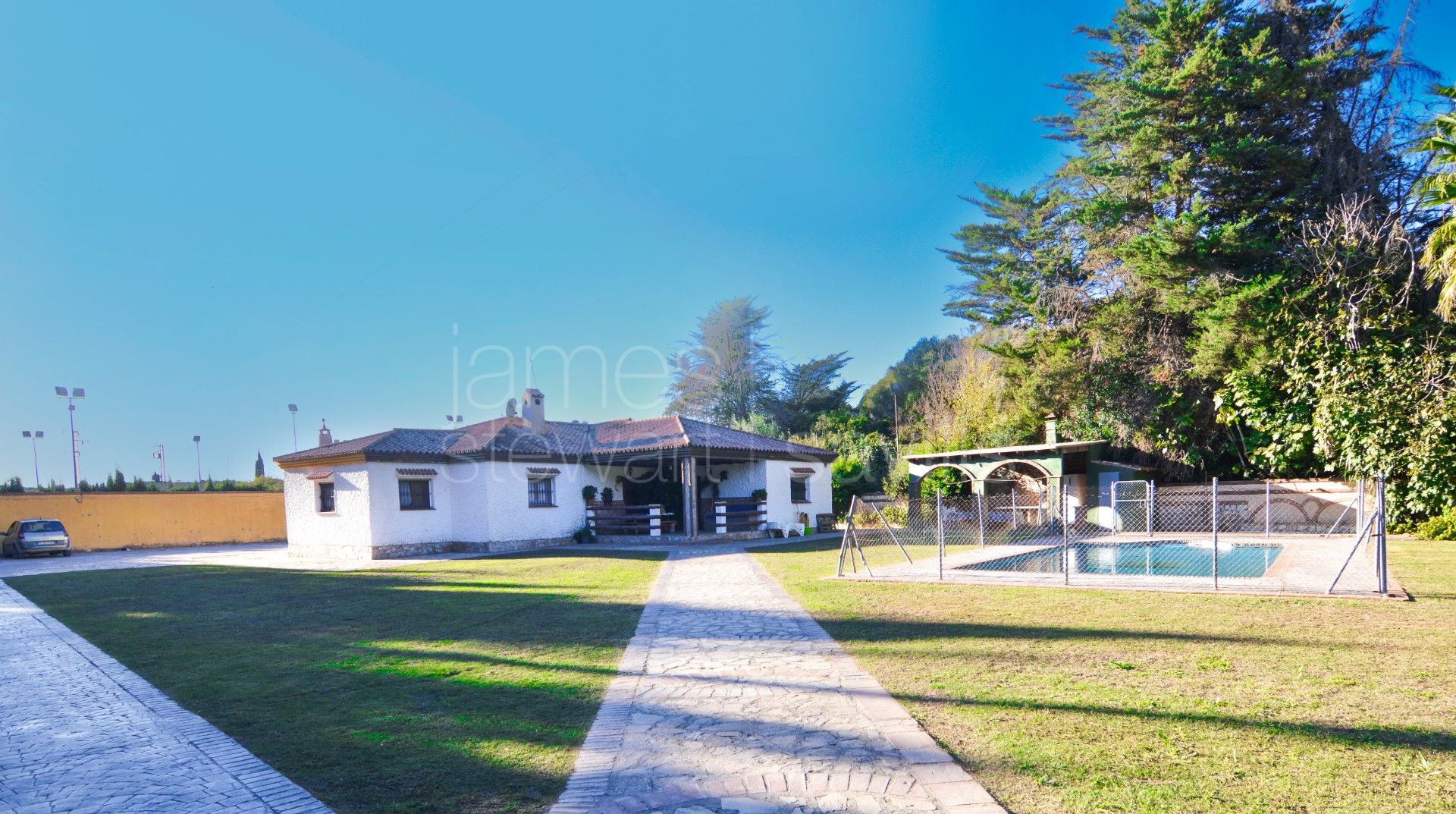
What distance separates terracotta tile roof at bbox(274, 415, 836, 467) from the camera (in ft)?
62.6

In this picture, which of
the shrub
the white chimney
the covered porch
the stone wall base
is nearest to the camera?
the shrub

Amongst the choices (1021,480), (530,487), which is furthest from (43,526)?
(1021,480)

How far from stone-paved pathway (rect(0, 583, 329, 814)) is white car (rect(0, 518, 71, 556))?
22.5m

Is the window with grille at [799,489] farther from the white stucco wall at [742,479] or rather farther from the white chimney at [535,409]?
the white chimney at [535,409]

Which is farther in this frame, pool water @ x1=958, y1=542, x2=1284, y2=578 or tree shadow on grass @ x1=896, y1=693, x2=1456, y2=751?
pool water @ x1=958, y1=542, x2=1284, y2=578

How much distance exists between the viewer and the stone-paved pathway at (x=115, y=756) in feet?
11.5

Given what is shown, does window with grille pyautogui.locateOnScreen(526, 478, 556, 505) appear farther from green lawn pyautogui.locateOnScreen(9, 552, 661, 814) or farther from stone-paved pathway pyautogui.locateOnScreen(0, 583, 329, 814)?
stone-paved pathway pyautogui.locateOnScreen(0, 583, 329, 814)

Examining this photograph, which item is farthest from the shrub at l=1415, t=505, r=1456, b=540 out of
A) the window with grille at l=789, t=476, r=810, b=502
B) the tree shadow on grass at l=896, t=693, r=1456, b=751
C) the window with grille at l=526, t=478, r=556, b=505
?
the window with grille at l=526, t=478, r=556, b=505

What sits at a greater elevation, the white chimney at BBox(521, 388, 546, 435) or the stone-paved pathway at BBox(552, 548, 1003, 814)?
the white chimney at BBox(521, 388, 546, 435)

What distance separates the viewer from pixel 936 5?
13633 millimetres

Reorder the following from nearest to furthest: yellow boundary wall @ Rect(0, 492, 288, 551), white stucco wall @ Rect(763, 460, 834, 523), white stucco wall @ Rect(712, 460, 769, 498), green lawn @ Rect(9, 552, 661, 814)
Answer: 1. green lawn @ Rect(9, 552, 661, 814)
2. white stucco wall @ Rect(712, 460, 769, 498)
3. white stucco wall @ Rect(763, 460, 834, 523)
4. yellow boundary wall @ Rect(0, 492, 288, 551)

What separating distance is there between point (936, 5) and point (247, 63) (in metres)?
14.8

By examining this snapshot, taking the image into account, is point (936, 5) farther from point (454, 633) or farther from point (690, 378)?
point (690, 378)

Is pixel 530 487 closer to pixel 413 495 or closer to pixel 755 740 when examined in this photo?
pixel 413 495
